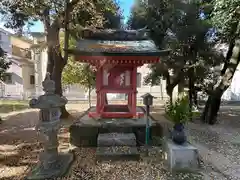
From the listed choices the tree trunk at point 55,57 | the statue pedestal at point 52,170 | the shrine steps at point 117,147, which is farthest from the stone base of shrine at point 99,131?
the tree trunk at point 55,57

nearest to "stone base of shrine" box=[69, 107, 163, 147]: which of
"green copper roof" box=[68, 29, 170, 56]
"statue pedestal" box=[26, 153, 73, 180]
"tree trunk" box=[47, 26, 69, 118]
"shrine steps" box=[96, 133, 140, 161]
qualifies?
"shrine steps" box=[96, 133, 140, 161]

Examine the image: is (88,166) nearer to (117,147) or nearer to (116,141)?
(117,147)

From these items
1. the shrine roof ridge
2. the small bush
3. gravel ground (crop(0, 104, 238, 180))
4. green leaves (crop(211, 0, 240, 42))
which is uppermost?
green leaves (crop(211, 0, 240, 42))

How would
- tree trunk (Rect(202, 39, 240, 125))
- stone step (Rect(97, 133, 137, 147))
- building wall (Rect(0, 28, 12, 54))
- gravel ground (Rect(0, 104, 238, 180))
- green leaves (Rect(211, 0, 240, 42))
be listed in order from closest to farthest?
gravel ground (Rect(0, 104, 238, 180)), stone step (Rect(97, 133, 137, 147)), green leaves (Rect(211, 0, 240, 42)), tree trunk (Rect(202, 39, 240, 125)), building wall (Rect(0, 28, 12, 54))

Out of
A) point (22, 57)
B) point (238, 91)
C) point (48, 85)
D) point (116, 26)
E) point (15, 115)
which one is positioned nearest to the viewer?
point (48, 85)

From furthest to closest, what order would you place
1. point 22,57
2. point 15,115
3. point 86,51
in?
point 22,57 < point 15,115 < point 86,51

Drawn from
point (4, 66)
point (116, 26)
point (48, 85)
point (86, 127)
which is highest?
point (116, 26)

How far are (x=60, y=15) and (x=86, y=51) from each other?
2758mm

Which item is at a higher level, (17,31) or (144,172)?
(17,31)

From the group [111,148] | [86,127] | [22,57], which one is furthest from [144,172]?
[22,57]

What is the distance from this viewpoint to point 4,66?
9.00m

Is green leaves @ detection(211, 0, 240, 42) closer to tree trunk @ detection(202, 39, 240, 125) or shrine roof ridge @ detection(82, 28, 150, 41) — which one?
tree trunk @ detection(202, 39, 240, 125)

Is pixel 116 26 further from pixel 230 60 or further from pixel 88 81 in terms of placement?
pixel 230 60

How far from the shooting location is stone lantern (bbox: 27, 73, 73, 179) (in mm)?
4219
